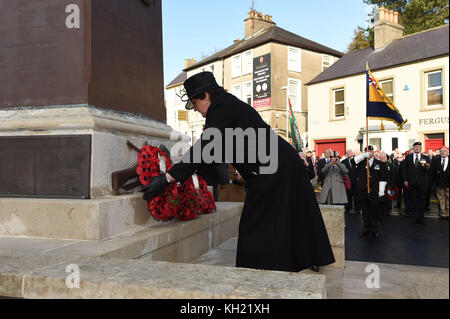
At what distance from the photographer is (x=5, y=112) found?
353 cm

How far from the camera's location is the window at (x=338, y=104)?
22.8 meters

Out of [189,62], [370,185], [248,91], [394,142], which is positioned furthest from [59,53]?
[189,62]

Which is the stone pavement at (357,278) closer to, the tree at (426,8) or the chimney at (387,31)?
the tree at (426,8)

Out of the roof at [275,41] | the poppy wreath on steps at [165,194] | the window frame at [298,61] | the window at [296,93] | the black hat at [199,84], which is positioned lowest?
the poppy wreath on steps at [165,194]

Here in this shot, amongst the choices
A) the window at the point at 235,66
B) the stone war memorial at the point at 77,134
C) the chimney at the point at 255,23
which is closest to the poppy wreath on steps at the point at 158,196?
the stone war memorial at the point at 77,134

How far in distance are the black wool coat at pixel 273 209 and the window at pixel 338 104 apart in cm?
2140

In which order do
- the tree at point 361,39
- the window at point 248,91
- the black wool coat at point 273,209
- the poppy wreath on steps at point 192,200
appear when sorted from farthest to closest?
the window at point 248,91 < the tree at point 361,39 < the poppy wreath on steps at point 192,200 < the black wool coat at point 273,209

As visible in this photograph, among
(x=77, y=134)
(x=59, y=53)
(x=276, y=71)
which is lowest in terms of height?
Answer: (x=77, y=134)

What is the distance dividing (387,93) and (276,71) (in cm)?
966

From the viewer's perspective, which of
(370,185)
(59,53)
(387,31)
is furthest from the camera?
(387,31)

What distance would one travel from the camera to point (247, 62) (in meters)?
30.3

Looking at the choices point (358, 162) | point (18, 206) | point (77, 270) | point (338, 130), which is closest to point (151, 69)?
point (18, 206)

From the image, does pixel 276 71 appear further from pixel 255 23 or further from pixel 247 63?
pixel 255 23
